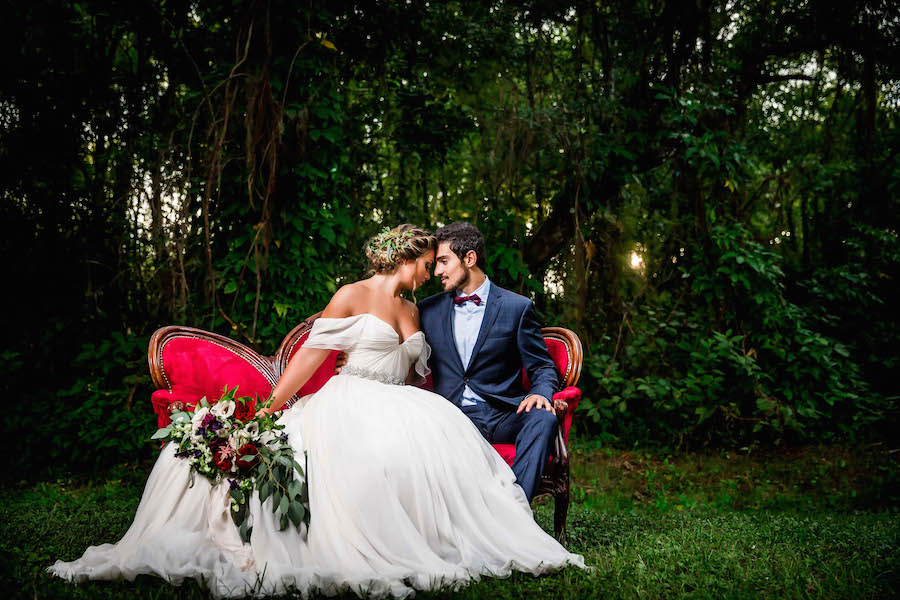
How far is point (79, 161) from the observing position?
5477mm

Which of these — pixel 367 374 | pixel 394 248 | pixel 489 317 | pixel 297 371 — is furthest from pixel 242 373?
pixel 489 317

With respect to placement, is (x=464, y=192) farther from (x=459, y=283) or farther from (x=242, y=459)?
(x=242, y=459)

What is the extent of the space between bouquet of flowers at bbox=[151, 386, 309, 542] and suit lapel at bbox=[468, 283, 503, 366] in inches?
44.8

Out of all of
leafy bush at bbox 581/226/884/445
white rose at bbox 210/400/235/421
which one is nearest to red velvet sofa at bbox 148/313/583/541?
Answer: white rose at bbox 210/400/235/421

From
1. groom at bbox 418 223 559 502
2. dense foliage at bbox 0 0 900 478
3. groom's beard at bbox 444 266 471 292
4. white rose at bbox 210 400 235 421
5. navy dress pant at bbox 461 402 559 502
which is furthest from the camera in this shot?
dense foliage at bbox 0 0 900 478

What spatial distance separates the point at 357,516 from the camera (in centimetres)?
250

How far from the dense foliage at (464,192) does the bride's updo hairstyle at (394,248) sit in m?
1.38

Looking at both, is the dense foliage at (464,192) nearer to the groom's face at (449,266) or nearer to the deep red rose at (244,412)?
the groom's face at (449,266)

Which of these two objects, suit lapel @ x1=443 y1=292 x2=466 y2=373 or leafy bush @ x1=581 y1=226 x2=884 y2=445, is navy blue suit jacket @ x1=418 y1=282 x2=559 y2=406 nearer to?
suit lapel @ x1=443 y1=292 x2=466 y2=373

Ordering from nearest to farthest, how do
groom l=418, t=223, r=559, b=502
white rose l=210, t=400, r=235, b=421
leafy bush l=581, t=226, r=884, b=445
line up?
white rose l=210, t=400, r=235, b=421, groom l=418, t=223, r=559, b=502, leafy bush l=581, t=226, r=884, b=445

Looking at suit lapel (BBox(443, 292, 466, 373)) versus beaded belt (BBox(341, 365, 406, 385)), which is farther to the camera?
suit lapel (BBox(443, 292, 466, 373))

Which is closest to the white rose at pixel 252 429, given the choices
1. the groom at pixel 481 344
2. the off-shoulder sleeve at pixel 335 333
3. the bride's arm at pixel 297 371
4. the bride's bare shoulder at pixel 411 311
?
the bride's arm at pixel 297 371

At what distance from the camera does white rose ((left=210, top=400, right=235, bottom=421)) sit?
105 inches

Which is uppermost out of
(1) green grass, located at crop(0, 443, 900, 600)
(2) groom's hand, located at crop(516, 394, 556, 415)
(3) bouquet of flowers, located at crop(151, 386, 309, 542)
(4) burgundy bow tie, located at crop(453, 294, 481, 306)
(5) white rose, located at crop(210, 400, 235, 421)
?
(4) burgundy bow tie, located at crop(453, 294, 481, 306)
